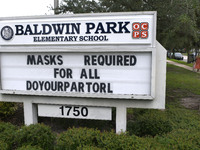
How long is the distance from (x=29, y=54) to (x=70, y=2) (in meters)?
5.40

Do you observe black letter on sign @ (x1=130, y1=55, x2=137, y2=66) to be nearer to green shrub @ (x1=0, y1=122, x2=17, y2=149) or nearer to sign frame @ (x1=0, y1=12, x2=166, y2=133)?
sign frame @ (x1=0, y1=12, x2=166, y2=133)

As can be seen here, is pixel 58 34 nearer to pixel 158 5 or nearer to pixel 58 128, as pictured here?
pixel 58 128

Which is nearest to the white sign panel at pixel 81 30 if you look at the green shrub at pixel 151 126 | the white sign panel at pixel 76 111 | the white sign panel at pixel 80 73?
the white sign panel at pixel 80 73

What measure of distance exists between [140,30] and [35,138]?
105 inches

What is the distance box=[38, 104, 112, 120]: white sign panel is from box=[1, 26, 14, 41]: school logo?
1551 millimetres

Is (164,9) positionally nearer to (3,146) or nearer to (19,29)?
(19,29)

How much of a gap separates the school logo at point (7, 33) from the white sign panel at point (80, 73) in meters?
0.35

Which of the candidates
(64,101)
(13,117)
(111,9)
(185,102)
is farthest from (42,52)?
(185,102)

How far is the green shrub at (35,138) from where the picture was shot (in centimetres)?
364

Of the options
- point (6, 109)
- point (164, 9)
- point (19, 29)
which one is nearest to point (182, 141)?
point (19, 29)

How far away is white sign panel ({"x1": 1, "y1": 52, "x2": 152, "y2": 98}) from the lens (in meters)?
4.00

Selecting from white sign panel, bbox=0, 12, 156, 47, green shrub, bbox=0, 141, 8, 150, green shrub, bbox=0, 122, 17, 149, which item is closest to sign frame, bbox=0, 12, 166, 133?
white sign panel, bbox=0, 12, 156, 47

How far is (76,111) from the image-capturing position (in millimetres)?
4391

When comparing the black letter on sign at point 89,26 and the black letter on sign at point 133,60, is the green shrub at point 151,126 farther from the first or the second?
the black letter on sign at point 89,26
